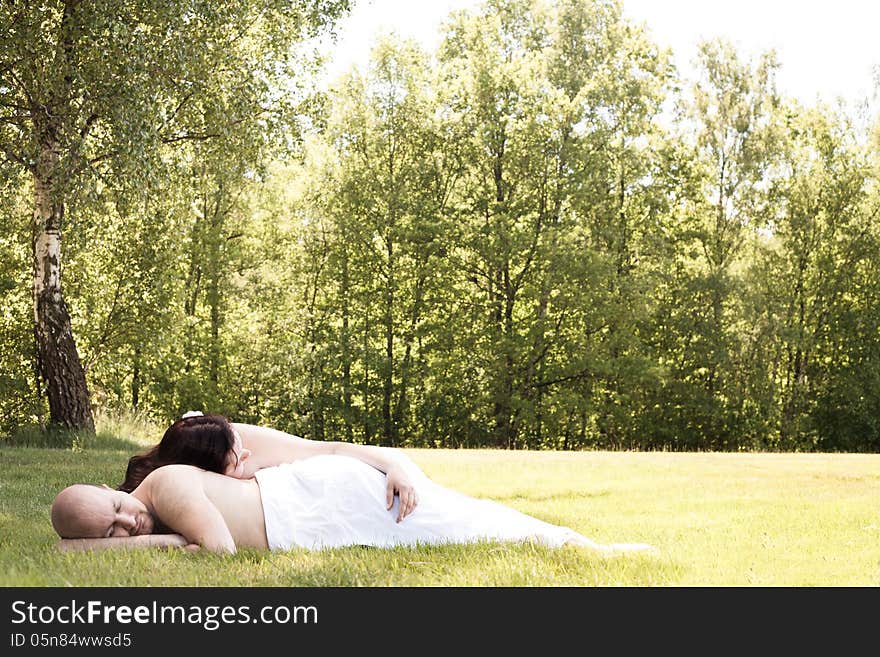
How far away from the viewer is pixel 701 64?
3600cm

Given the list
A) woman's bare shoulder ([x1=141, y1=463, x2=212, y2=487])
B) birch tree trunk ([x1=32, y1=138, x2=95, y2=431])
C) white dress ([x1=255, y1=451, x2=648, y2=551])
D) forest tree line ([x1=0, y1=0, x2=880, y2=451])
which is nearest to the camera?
woman's bare shoulder ([x1=141, y1=463, x2=212, y2=487])

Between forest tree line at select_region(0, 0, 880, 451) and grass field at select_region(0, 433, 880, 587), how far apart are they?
72.8 feet

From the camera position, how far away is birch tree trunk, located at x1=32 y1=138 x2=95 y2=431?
15602 millimetres

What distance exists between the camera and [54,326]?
51.9ft

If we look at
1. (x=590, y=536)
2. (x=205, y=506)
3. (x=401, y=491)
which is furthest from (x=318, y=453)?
(x=590, y=536)

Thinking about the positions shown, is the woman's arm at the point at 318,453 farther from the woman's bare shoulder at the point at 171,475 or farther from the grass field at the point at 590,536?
the woman's bare shoulder at the point at 171,475

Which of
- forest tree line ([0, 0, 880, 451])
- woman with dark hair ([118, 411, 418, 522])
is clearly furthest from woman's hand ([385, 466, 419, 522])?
forest tree line ([0, 0, 880, 451])

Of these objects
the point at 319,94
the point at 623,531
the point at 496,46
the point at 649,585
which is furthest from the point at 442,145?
the point at 649,585

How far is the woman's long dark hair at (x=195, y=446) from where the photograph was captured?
5.64 meters

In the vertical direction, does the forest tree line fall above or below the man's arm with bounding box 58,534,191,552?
above

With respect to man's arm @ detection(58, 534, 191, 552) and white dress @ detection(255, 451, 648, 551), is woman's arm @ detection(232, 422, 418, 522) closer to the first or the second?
white dress @ detection(255, 451, 648, 551)

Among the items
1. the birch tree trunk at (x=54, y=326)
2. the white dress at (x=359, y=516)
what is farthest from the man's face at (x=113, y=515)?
the birch tree trunk at (x=54, y=326)
